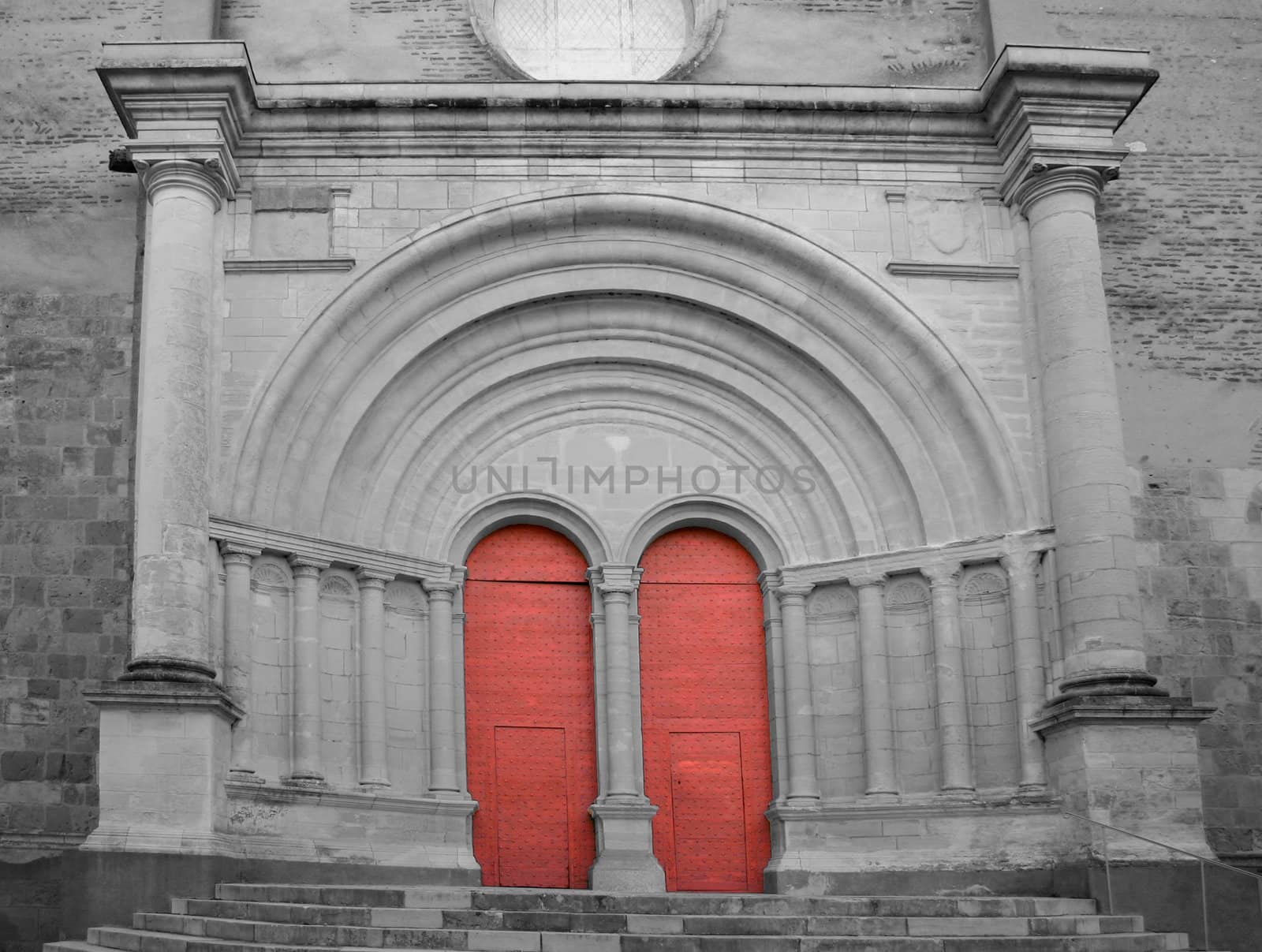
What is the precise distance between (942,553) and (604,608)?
2807mm

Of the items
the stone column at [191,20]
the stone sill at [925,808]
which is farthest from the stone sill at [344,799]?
the stone column at [191,20]

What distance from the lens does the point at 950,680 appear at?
48.9ft

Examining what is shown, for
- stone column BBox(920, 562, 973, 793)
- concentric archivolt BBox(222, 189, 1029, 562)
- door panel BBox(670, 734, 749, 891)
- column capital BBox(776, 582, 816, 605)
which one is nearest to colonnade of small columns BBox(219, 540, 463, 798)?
concentric archivolt BBox(222, 189, 1029, 562)

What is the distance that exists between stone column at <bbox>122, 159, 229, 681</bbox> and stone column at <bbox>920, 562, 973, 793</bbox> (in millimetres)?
5639

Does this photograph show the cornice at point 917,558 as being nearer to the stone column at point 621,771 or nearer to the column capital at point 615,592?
the column capital at point 615,592

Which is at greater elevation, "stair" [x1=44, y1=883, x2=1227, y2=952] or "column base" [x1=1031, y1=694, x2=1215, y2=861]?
"column base" [x1=1031, y1=694, x2=1215, y2=861]

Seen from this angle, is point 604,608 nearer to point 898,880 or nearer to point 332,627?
point 332,627

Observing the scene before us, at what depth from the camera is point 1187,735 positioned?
45.5ft

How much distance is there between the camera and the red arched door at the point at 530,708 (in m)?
15.2

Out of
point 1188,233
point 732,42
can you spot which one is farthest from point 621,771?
point 1188,233

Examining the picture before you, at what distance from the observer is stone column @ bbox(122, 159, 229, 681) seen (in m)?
13.7

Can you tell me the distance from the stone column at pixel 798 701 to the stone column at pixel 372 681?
10.7 ft

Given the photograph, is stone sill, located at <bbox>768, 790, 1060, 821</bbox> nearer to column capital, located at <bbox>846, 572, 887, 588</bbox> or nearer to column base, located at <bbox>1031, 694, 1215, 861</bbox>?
column base, located at <bbox>1031, 694, 1215, 861</bbox>

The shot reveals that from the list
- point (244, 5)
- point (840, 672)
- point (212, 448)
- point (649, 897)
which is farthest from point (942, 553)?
point (244, 5)
